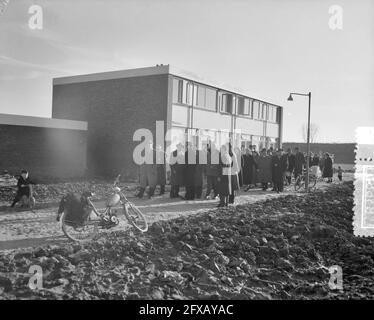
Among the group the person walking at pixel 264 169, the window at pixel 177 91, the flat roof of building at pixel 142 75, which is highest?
the flat roof of building at pixel 142 75

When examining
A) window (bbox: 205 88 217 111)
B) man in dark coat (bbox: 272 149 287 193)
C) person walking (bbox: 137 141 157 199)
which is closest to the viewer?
person walking (bbox: 137 141 157 199)

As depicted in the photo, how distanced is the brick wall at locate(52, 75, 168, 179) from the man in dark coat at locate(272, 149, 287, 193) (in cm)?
666

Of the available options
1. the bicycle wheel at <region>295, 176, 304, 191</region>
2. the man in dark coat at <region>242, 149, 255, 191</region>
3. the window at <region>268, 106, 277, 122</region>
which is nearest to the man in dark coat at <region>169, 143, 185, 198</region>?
the man in dark coat at <region>242, 149, 255, 191</region>

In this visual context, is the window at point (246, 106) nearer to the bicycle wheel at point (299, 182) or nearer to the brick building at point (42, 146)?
the brick building at point (42, 146)

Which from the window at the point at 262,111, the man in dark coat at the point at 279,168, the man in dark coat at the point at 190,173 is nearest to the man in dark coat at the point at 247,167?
the man in dark coat at the point at 279,168

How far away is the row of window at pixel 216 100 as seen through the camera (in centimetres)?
2055

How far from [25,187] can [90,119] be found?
1304 centimetres

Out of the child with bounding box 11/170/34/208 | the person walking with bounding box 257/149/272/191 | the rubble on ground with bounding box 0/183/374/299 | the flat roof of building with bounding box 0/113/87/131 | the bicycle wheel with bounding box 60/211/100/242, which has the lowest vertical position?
the rubble on ground with bounding box 0/183/374/299

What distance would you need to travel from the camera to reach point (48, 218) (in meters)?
8.48

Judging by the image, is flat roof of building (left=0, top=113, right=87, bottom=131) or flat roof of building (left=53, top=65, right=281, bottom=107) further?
flat roof of building (left=53, top=65, right=281, bottom=107)

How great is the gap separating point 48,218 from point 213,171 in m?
4.72

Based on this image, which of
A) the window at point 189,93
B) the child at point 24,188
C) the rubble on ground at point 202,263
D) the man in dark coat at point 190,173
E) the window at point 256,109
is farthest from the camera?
the window at point 256,109

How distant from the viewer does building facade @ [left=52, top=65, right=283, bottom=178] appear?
1986 cm

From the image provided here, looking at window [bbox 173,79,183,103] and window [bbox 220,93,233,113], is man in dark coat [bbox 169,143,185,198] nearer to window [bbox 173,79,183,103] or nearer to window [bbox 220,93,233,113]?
window [bbox 173,79,183,103]
